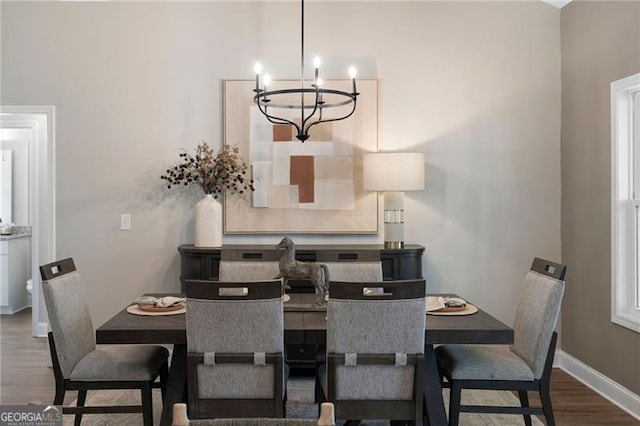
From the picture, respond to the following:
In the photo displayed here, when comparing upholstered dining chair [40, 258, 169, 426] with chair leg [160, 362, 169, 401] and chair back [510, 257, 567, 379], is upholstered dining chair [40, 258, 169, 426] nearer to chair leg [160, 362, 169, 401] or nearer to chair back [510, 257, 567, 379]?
chair leg [160, 362, 169, 401]

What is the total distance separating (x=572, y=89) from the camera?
14.4 feet

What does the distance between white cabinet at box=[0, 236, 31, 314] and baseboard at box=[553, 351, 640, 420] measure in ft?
18.9

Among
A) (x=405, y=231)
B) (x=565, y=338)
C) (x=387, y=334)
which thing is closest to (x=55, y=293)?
(x=387, y=334)

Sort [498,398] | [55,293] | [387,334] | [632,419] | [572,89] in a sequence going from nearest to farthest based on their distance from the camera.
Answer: [387,334]
[55,293]
[632,419]
[498,398]
[572,89]

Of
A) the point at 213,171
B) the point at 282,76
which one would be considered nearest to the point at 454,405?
the point at 213,171

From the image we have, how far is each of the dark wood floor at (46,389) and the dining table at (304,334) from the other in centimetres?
107

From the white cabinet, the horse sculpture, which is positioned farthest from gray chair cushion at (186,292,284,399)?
the white cabinet

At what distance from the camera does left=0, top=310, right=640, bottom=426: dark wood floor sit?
139 inches

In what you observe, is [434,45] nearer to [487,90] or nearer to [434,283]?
[487,90]

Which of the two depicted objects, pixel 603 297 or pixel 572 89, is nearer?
pixel 603 297

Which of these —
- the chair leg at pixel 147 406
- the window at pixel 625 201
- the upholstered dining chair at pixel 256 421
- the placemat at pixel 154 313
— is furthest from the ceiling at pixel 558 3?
the upholstered dining chair at pixel 256 421

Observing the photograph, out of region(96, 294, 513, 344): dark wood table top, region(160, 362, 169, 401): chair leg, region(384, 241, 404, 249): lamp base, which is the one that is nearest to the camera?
region(96, 294, 513, 344): dark wood table top

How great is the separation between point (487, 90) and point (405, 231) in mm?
1304

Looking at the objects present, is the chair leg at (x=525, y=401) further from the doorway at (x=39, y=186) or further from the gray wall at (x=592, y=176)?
the doorway at (x=39, y=186)
